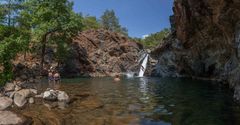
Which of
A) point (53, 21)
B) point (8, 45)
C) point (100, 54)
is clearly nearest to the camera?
point (8, 45)

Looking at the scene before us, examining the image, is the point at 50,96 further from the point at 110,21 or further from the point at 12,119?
the point at 110,21

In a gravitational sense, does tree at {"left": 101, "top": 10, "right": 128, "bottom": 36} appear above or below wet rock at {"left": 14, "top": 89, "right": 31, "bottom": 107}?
above

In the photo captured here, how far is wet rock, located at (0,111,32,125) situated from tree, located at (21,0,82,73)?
127 feet

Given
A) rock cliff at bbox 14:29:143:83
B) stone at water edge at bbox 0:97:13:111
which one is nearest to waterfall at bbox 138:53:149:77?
rock cliff at bbox 14:29:143:83

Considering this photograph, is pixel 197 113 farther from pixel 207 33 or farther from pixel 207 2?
pixel 207 33

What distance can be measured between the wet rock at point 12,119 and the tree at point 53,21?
38780mm

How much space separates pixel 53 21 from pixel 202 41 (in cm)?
2719

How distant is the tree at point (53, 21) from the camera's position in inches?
2052

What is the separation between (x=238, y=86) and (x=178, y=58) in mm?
41774

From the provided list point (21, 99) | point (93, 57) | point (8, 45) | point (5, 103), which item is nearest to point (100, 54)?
point (93, 57)

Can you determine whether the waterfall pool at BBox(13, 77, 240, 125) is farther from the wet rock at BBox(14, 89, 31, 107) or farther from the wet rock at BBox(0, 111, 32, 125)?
the wet rock at BBox(14, 89, 31, 107)

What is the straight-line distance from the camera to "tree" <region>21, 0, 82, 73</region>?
5212cm

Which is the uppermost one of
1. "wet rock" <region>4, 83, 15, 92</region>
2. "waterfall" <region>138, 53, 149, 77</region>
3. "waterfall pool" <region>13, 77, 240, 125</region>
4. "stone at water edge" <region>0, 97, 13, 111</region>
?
"waterfall" <region>138, 53, 149, 77</region>

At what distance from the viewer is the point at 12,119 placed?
13188mm
